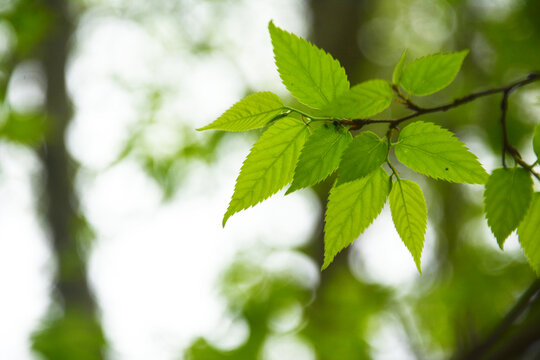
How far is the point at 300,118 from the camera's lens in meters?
0.66

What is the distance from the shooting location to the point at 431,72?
1.97 ft

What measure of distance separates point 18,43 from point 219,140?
1744 mm

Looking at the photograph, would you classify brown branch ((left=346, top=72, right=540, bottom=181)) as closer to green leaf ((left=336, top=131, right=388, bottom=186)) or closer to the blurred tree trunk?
green leaf ((left=336, top=131, right=388, bottom=186))

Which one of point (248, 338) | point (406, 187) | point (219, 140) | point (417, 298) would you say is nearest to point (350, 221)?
point (406, 187)

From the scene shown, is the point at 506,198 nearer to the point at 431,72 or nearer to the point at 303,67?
the point at 431,72

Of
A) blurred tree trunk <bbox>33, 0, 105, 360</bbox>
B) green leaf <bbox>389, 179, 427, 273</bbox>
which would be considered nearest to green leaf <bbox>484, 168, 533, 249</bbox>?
green leaf <bbox>389, 179, 427, 273</bbox>

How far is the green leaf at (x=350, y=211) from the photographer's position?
2.14 feet

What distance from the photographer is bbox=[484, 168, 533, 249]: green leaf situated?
0.64 metres

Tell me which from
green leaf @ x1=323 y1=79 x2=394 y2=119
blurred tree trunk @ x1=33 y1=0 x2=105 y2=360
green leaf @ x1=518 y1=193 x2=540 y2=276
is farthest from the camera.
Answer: blurred tree trunk @ x1=33 y1=0 x2=105 y2=360

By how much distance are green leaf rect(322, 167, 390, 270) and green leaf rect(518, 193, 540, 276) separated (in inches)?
10.6

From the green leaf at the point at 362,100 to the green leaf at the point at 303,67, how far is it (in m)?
0.05

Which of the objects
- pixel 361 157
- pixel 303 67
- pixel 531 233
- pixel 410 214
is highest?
pixel 303 67

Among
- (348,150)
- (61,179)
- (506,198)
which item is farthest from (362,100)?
(61,179)

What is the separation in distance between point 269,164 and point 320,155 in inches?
3.4
